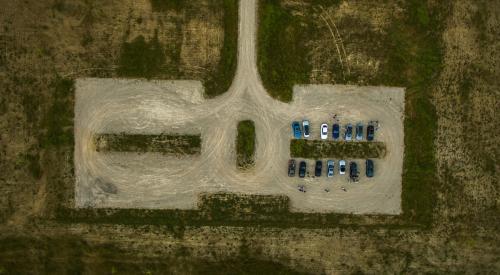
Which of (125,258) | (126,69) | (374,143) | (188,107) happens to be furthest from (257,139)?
(125,258)

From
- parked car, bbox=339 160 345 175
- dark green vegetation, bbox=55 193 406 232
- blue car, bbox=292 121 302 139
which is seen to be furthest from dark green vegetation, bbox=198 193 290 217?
blue car, bbox=292 121 302 139

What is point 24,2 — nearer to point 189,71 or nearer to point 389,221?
point 189,71

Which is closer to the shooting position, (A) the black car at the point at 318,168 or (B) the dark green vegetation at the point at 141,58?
(B) the dark green vegetation at the point at 141,58

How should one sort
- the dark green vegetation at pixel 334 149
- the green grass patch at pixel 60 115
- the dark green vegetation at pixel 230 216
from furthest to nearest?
1. the dark green vegetation at pixel 334 149
2. the dark green vegetation at pixel 230 216
3. the green grass patch at pixel 60 115

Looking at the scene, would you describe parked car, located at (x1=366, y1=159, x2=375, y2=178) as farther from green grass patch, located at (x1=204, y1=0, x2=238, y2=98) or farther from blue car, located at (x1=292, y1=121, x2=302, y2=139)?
green grass patch, located at (x1=204, y1=0, x2=238, y2=98)

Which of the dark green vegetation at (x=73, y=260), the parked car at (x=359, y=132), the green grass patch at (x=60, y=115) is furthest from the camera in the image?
the parked car at (x=359, y=132)

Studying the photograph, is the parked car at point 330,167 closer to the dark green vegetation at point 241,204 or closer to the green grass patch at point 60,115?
the dark green vegetation at point 241,204

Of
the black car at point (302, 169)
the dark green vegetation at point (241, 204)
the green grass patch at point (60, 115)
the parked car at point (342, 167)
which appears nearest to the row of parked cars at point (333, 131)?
the parked car at point (342, 167)
